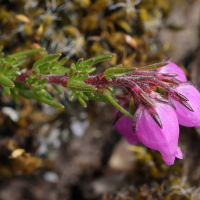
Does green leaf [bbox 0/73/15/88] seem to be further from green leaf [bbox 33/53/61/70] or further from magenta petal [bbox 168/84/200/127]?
magenta petal [bbox 168/84/200/127]

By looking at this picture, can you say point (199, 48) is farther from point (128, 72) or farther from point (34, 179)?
point (34, 179)

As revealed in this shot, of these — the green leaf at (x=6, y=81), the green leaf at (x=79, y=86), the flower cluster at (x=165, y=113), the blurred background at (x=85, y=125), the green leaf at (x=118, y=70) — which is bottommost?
the blurred background at (x=85, y=125)

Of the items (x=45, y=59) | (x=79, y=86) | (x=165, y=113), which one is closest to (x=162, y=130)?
(x=165, y=113)

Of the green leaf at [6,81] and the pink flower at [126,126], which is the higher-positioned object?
the green leaf at [6,81]

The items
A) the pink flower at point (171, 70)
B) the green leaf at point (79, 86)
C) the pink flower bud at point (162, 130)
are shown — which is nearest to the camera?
the pink flower bud at point (162, 130)

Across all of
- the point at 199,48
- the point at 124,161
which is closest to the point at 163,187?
the point at 124,161

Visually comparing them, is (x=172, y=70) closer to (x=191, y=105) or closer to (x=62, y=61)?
(x=191, y=105)

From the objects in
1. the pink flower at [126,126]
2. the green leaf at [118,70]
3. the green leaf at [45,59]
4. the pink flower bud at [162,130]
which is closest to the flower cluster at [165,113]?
the pink flower bud at [162,130]

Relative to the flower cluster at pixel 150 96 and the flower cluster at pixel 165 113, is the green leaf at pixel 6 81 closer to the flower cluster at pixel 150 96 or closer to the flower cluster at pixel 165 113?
the flower cluster at pixel 150 96
